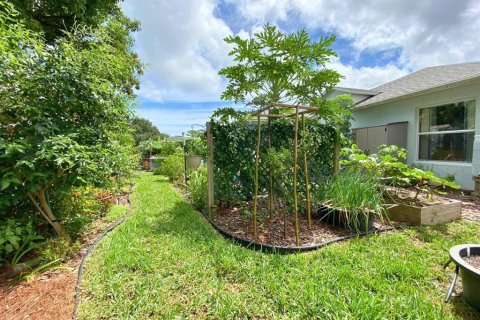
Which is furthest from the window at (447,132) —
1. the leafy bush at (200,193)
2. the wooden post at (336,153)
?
the leafy bush at (200,193)

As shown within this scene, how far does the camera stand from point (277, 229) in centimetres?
316

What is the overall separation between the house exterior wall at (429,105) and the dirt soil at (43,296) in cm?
779

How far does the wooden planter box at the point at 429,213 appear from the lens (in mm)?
3307

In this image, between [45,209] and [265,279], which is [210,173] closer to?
[265,279]

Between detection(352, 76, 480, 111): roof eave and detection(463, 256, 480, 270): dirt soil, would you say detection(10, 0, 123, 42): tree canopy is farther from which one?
detection(352, 76, 480, 111): roof eave

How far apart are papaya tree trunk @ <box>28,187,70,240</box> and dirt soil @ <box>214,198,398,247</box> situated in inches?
79.5

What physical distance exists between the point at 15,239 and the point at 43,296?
672 millimetres

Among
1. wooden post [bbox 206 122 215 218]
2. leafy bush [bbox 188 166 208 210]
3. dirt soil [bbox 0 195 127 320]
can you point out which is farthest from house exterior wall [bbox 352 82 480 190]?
dirt soil [bbox 0 195 127 320]

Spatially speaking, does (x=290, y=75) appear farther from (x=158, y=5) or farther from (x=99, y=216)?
(x=158, y=5)

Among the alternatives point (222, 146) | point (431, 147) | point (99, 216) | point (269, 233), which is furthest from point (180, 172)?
point (431, 147)

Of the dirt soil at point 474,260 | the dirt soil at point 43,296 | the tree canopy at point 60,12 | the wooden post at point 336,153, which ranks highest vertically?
the tree canopy at point 60,12

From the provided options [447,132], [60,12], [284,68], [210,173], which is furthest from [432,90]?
[60,12]

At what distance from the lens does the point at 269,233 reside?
3027mm

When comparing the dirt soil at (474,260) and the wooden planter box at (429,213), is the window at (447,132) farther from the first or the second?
the dirt soil at (474,260)
